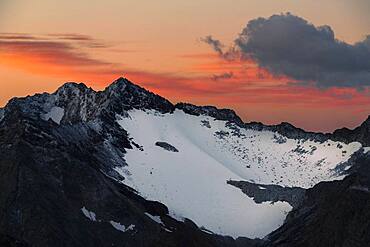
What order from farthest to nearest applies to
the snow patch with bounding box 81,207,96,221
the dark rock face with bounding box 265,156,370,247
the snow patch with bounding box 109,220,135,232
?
the snow patch with bounding box 81,207,96,221, the snow patch with bounding box 109,220,135,232, the dark rock face with bounding box 265,156,370,247

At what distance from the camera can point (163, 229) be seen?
7205 inches

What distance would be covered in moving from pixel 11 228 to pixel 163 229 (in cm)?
4101

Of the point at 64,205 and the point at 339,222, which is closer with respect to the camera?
the point at 339,222

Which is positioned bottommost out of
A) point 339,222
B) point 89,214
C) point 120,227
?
point 120,227

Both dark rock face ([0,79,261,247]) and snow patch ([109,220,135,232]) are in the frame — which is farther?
snow patch ([109,220,135,232])

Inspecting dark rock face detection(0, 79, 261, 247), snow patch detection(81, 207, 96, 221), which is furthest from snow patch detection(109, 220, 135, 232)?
snow patch detection(81, 207, 96, 221)

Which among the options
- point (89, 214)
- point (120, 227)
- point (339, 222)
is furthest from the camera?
point (89, 214)

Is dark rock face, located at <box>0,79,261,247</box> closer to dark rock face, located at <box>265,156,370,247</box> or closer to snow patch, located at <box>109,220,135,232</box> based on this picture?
snow patch, located at <box>109,220,135,232</box>

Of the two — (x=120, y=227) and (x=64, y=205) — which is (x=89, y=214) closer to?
(x=64, y=205)

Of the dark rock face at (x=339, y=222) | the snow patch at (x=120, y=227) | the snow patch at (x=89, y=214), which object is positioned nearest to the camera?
the dark rock face at (x=339, y=222)

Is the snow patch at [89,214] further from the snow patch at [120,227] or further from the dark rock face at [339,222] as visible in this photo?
the dark rock face at [339,222]

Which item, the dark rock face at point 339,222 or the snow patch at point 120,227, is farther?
the snow patch at point 120,227

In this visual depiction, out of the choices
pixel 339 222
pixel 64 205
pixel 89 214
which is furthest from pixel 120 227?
pixel 339 222

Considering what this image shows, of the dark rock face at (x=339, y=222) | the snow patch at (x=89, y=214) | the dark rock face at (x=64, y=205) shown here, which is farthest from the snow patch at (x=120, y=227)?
the dark rock face at (x=339, y=222)
